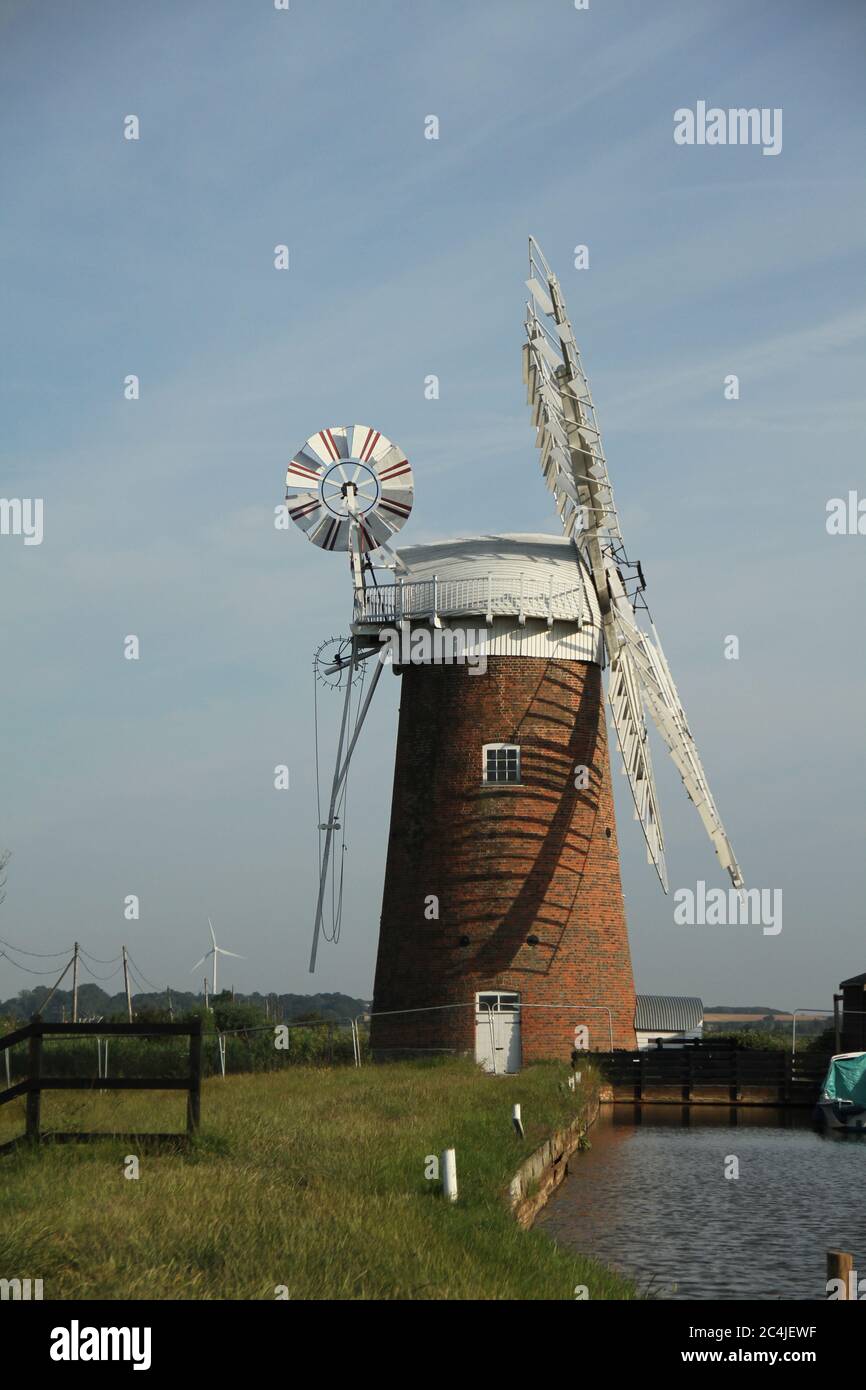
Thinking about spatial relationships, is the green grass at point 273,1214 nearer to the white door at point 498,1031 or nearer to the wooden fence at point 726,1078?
the white door at point 498,1031

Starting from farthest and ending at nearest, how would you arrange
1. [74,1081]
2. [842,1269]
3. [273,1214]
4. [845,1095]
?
[845,1095], [74,1081], [273,1214], [842,1269]

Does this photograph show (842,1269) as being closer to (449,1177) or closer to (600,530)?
(449,1177)

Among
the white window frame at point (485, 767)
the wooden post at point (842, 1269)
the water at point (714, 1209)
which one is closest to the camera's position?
the wooden post at point (842, 1269)

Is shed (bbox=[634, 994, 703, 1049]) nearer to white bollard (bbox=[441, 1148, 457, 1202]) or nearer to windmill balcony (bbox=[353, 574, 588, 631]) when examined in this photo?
windmill balcony (bbox=[353, 574, 588, 631])

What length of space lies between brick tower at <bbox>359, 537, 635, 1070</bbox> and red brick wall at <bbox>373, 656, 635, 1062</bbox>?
33mm

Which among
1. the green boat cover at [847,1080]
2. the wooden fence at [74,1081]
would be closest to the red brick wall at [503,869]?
the green boat cover at [847,1080]

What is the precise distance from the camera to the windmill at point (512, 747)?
35031mm

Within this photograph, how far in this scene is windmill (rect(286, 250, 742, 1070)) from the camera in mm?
35031

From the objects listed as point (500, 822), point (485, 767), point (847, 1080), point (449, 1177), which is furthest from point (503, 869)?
point (449, 1177)

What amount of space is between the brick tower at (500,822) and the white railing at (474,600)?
0.04 m

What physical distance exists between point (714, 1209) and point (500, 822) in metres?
→ 15.3

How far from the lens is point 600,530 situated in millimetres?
36812
